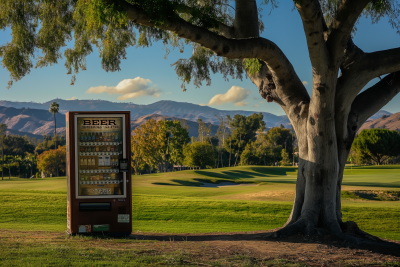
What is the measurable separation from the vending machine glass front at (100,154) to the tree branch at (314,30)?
4443 millimetres

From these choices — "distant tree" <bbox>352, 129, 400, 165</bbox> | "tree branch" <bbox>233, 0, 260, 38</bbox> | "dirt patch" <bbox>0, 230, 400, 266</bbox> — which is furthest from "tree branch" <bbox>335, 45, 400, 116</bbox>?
"distant tree" <bbox>352, 129, 400, 165</bbox>

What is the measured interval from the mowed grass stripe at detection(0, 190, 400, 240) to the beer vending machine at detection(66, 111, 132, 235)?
11.9 feet

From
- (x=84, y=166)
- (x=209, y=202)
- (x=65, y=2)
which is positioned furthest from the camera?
(x=209, y=202)

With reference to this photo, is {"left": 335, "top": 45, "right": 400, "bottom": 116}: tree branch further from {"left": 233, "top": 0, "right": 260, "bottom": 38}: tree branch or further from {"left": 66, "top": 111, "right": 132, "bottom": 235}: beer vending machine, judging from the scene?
{"left": 66, "top": 111, "right": 132, "bottom": 235}: beer vending machine

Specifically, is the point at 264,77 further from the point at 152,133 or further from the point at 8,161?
the point at 8,161

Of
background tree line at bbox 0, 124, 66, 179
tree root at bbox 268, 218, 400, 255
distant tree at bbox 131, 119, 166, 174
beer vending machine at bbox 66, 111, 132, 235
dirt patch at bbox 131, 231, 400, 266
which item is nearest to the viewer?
dirt patch at bbox 131, 231, 400, 266

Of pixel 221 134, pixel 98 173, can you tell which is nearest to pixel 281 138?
pixel 221 134

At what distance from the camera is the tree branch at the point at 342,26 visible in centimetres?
709

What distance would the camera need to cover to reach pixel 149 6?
6.13 metres

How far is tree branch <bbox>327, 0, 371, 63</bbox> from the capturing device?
7090 millimetres

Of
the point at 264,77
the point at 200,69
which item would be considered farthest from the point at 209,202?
the point at 264,77

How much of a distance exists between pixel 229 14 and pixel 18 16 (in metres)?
6.44

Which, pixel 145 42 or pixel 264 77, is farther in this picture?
pixel 145 42

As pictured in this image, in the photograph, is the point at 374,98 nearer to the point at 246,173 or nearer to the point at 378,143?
the point at 246,173
